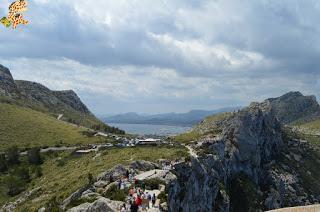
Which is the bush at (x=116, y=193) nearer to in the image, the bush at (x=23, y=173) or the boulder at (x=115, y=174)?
the boulder at (x=115, y=174)

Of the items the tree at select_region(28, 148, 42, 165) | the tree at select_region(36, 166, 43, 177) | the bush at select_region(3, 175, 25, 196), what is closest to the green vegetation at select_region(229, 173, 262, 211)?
the tree at select_region(36, 166, 43, 177)

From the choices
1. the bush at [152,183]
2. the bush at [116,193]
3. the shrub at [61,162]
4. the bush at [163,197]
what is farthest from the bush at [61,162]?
the bush at [163,197]

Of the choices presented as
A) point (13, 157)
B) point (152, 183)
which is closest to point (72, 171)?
point (152, 183)

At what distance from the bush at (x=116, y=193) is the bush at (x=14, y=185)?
60633 mm

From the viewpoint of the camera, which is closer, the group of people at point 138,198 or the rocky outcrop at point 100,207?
the rocky outcrop at point 100,207

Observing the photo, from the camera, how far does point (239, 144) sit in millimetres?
178125

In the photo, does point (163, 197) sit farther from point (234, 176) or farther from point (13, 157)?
point (234, 176)

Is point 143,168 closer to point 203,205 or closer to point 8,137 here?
point 203,205

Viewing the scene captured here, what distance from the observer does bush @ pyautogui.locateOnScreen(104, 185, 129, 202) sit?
43884 millimetres

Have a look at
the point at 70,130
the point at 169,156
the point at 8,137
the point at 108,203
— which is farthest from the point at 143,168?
the point at 70,130

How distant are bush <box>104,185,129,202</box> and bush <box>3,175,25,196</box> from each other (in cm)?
6063

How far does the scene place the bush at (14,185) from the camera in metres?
103

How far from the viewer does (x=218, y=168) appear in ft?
409

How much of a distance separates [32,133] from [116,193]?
136599mm
